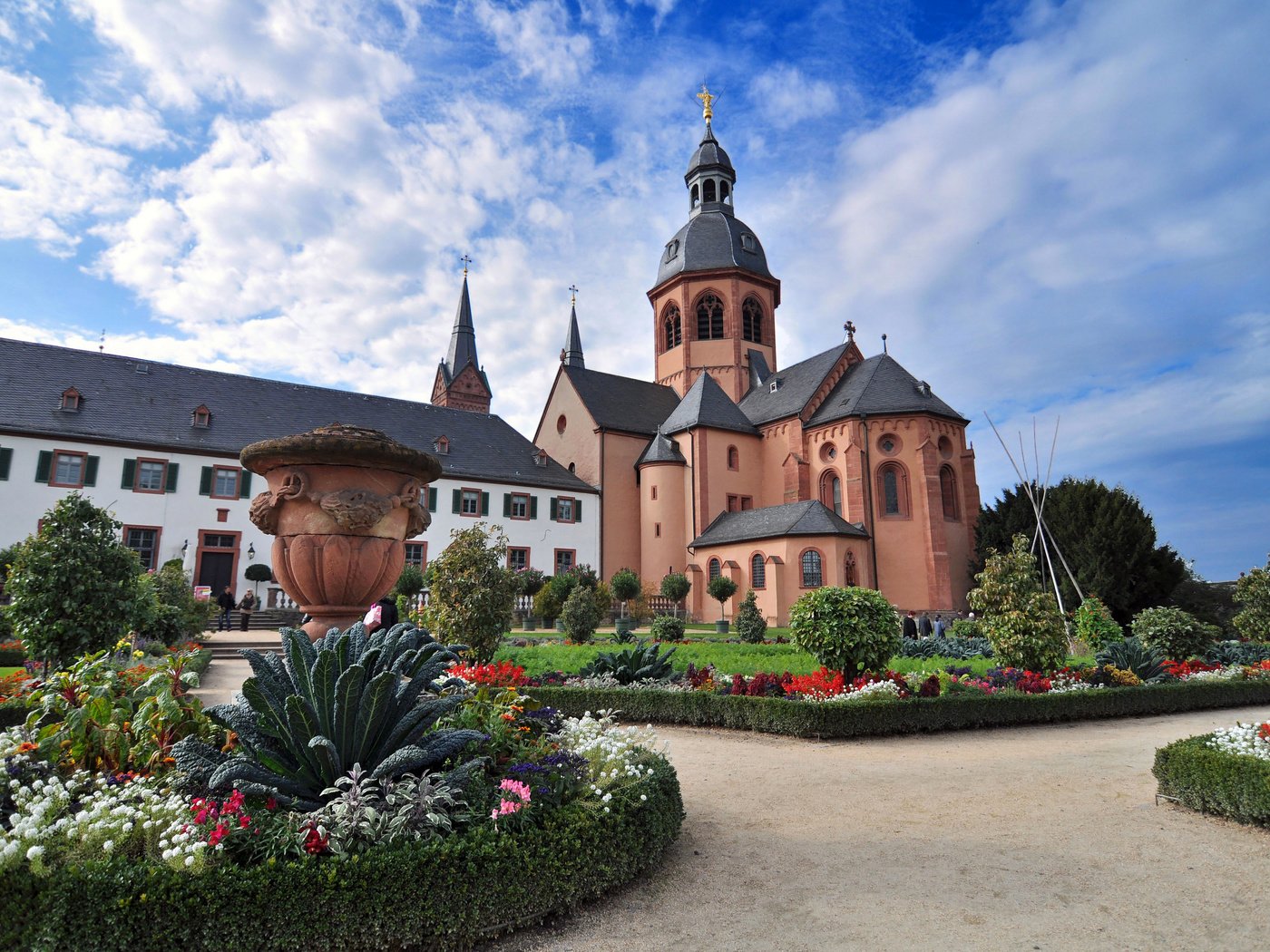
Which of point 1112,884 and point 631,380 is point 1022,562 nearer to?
point 1112,884

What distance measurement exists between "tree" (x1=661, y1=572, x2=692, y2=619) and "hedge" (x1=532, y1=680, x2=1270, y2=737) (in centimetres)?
2147

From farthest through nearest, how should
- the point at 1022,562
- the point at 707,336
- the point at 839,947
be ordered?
the point at 707,336 → the point at 1022,562 → the point at 839,947

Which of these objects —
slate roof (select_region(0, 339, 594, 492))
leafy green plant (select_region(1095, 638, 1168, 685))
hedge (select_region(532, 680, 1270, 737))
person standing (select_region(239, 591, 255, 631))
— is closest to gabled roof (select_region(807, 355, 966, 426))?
slate roof (select_region(0, 339, 594, 492))

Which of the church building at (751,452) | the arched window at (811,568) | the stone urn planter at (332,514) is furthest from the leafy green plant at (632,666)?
the arched window at (811,568)

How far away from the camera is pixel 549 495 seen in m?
37.2

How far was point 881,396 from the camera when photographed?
3503 cm

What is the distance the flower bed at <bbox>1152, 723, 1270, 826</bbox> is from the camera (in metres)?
5.37

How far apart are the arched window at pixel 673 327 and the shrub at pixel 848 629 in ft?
117

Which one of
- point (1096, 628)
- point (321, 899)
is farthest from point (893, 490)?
point (321, 899)

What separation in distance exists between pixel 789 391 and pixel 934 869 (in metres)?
36.5

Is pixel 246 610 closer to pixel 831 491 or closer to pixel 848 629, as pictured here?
pixel 848 629

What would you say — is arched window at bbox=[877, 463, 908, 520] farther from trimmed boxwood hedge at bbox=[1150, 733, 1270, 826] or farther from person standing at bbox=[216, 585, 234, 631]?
trimmed boxwood hedge at bbox=[1150, 733, 1270, 826]

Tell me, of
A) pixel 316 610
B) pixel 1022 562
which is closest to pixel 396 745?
pixel 316 610

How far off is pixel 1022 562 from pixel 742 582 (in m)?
19.6
